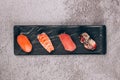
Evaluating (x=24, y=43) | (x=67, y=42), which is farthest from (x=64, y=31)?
(x=24, y=43)

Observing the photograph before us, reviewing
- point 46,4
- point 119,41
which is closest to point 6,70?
point 46,4

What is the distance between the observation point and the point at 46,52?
108cm

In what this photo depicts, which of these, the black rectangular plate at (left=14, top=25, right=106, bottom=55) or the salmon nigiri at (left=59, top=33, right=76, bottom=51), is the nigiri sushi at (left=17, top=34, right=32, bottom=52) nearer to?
the black rectangular plate at (left=14, top=25, right=106, bottom=55)

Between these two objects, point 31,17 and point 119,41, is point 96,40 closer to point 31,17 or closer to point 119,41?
point 119,41

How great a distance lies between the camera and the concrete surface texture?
1104mm

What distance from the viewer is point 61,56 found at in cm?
112

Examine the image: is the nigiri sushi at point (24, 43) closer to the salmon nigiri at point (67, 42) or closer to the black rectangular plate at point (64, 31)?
→ the black rectangular plate at point (64, 31)

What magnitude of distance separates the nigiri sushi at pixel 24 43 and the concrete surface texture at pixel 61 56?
6 cm

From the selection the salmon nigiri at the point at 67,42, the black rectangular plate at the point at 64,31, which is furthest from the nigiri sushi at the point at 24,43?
the salmon nigiri at the point at 67,42

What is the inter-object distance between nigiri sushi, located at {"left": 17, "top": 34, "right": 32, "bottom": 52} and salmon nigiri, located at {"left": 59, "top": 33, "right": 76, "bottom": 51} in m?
0.15

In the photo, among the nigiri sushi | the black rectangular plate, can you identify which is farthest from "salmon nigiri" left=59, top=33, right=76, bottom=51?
the nigiri sushi

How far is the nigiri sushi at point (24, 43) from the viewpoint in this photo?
107 centimetres

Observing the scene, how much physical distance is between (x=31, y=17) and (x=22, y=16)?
0.13 ft

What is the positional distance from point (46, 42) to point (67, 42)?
9cm
